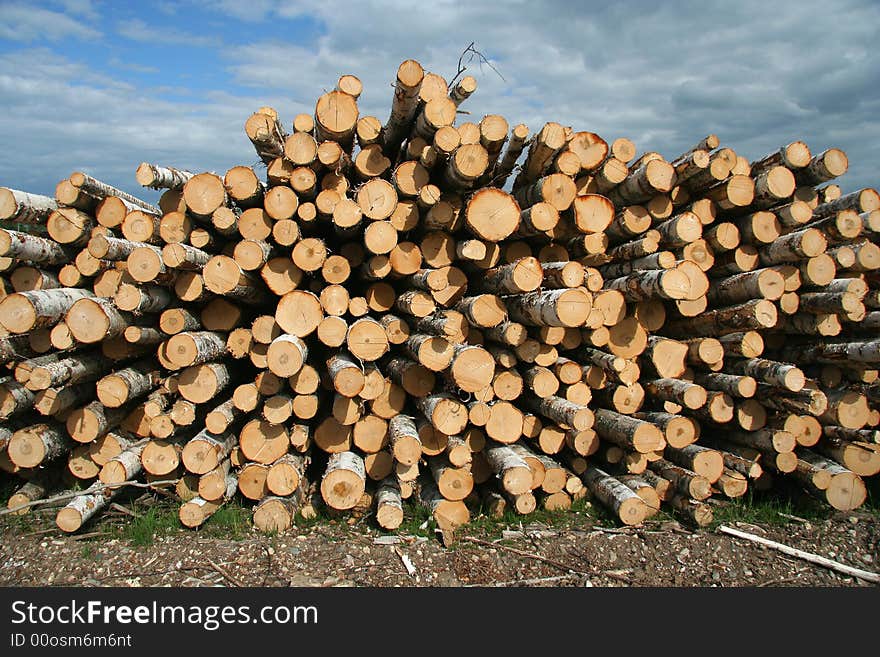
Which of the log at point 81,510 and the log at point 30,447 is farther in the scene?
the log at point 30,447

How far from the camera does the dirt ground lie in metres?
3.80

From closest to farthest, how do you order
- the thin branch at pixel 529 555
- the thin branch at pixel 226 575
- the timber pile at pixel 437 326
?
the thin branch at pixel 226 575 < the thin branch at pixel 529 555 < the timber pile at pixel 437 326

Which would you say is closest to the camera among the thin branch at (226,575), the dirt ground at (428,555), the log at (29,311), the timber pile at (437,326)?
the thin branch at (226,575)

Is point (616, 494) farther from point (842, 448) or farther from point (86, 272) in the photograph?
point (86, 272)

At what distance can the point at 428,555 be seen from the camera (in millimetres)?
4047

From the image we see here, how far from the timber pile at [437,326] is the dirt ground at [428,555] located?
198 millimetres

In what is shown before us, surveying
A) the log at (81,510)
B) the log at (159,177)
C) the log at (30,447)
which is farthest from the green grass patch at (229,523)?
the log at (159,177)

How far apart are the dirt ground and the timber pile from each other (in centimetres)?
20

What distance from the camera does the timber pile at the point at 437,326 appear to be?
4402 mm

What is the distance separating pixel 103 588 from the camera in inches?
142

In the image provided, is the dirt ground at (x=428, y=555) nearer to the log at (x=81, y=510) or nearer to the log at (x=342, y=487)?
the log at (x=81, y=510)

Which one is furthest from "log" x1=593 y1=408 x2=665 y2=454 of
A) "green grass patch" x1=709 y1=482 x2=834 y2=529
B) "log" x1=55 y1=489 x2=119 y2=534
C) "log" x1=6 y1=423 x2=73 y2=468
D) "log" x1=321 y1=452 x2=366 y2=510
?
"log" x1=6 y1=423 x2=73 y2=468

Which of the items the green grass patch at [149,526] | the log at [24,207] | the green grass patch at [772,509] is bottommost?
the green grass patch at [149,526]

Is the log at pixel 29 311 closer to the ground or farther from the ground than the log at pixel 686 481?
farther from the ground
